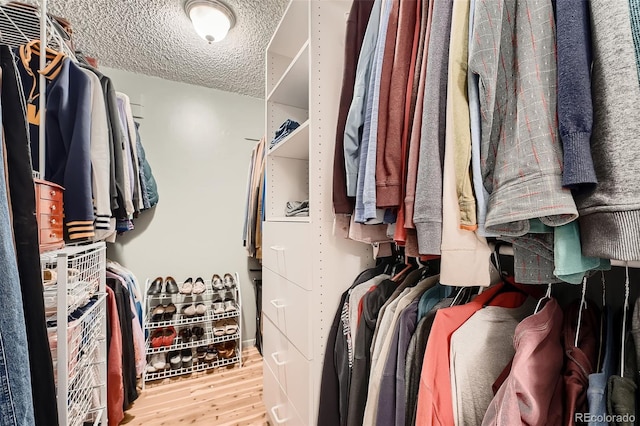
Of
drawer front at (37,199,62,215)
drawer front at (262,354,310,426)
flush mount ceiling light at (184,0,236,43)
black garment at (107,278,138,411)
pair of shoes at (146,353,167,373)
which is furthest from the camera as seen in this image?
pair of shoes at (146,353,167,373)

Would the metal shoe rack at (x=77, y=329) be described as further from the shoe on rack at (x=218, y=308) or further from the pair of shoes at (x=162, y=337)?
the shoe on rack at (x=218, y=308)

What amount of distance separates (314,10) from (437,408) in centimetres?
123

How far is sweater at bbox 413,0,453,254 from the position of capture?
0.59m

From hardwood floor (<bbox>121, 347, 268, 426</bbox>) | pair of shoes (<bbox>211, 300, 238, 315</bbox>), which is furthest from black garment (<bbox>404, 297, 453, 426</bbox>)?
pair of shoes (<bbox>211, 300, 238, 315</bbox>)

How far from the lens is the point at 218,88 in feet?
7.79

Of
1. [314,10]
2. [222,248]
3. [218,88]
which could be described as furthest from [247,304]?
[314,10]

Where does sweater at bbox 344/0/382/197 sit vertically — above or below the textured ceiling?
below

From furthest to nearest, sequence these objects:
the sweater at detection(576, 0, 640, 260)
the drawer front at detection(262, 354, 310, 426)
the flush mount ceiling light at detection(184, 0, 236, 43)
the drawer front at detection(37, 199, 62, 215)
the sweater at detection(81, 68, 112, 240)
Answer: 1. the flush mount ceiling light at detection(184, 0, 236, 43)
2. the sweater at detection(81, 68, 112, 240)
3. the drawer front at detection(262, 354, 310, 426)
4. the drawer front at detection(37, 199, 62, 215)
5. the sweater at detection(576, 0, 640, 260)

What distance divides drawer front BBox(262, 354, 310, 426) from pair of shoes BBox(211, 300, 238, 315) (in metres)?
0.75

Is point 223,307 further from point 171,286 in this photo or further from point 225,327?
point 171,286

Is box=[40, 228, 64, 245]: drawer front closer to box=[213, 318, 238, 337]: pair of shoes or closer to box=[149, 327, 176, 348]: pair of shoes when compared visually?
box=[149, 327, 176, 348]: pair of shoes

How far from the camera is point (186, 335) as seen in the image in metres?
2.10

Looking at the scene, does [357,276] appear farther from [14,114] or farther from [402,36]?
[14,114]

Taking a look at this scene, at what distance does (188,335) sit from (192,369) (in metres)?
0.24
